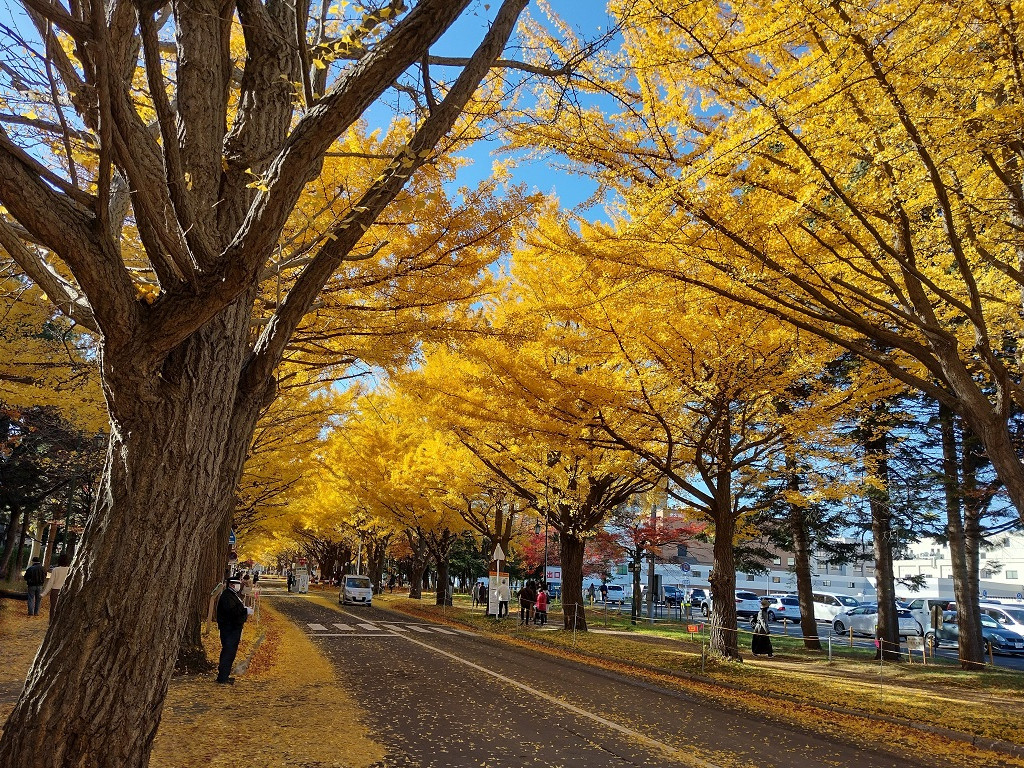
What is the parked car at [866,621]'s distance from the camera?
26062mm

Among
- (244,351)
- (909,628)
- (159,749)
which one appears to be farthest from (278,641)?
(909,628)

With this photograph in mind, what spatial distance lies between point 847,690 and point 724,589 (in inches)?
120

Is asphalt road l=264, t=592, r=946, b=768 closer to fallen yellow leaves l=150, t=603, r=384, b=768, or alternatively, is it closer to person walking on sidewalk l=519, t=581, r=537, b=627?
fallen yellow leaves l=150, t=603, r=384, b=768

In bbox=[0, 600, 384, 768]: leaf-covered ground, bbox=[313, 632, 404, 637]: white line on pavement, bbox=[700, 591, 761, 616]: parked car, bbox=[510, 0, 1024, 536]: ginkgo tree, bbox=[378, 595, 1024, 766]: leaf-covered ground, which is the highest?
bbox=[510, 0, 1024, 536]: ginkgo tree

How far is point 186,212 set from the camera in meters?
2.97

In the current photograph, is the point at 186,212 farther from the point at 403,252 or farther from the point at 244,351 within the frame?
the point at 403,252

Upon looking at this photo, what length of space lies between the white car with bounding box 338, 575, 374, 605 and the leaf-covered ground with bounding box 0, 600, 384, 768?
21341 millimetres

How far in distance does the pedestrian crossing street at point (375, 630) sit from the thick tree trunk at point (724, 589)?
7.95 m

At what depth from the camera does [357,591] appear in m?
31.8

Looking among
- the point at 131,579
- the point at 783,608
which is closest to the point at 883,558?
the point at 131,579

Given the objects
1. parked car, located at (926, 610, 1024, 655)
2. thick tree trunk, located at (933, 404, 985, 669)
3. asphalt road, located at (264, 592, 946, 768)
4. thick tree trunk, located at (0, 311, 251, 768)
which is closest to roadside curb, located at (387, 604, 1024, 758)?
asphalt road, located at (264, 592, 946, 768)

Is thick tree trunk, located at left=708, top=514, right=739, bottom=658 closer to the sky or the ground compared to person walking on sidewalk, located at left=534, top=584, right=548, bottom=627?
closer to the sky

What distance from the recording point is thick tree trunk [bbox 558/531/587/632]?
735 inches

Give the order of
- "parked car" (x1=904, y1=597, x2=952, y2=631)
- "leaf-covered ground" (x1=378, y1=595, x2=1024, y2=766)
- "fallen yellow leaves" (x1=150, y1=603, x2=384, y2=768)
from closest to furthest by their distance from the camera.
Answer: "fallen yellow leaves" (x1=150, y1=603, x2=384, y2=768) → "leaf-covered ground" (x1=378, y1=595, x2=1024, y2=766) → "parked car" (x1=904, y1=597, x2=952, y2=631)
